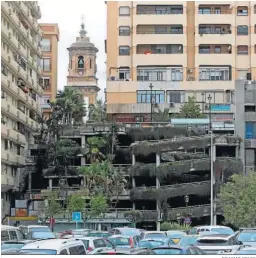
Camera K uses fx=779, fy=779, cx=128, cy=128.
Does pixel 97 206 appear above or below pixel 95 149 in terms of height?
below

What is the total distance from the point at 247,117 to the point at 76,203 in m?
19.9

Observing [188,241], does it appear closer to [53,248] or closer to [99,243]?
[99,243]

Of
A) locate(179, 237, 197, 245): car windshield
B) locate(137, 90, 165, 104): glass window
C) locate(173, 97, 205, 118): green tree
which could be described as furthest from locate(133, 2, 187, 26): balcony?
locate(179, 237, 197, 245): car windshield

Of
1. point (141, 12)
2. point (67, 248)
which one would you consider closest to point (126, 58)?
point (141, 12)

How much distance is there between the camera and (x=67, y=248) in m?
20.0

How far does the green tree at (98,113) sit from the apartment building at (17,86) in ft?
25.2

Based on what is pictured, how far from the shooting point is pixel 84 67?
115875mm

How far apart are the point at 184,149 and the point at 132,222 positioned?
8.84m

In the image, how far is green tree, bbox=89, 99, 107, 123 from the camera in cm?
8438

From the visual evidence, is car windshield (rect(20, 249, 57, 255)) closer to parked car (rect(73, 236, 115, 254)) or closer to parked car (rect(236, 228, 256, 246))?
parked car (rect(73, 236, 115, 254))

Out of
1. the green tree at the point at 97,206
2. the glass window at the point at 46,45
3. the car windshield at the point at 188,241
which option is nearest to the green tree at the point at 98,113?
the glass window at the point at 46,45

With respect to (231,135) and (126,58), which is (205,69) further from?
(231,135)

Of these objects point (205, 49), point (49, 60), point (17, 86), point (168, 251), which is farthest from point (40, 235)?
point (49, 60)

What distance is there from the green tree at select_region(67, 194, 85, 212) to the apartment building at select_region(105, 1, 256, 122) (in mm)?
18793
